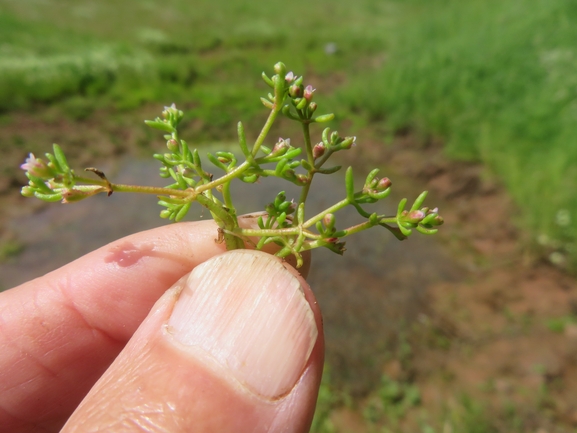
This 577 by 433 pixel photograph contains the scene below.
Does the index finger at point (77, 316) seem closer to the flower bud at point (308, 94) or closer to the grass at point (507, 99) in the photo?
the flower bud at point (308, 94)

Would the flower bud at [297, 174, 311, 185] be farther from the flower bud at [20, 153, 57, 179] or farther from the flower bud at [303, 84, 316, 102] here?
the flower bud at [20, 153, 57, 179]

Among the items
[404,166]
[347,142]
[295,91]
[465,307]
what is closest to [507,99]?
[404,166]

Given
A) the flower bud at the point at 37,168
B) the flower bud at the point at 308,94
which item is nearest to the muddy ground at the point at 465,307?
the flower bud at the point at 308,94

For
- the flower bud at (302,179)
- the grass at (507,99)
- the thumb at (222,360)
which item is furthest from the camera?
the grass at (507,99)

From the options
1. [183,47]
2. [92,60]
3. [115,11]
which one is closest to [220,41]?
[183,47]

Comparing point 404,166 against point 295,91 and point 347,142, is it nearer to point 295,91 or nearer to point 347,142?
point 347,142

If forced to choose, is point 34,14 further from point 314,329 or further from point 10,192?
point 314,329
